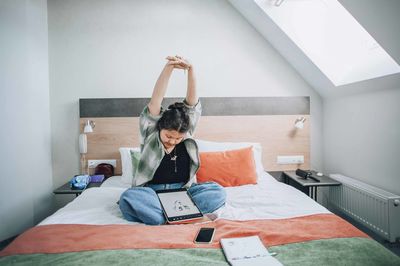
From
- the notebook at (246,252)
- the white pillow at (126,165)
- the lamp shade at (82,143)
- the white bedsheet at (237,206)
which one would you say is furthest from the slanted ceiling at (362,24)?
the lamp shade at (82,143)

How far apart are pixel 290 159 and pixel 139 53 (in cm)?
188

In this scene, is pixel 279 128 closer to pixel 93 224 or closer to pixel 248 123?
pixel 248 123

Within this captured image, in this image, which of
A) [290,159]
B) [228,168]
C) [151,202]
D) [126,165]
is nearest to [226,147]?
[228,168]

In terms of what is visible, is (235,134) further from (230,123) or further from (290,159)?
(290,159)

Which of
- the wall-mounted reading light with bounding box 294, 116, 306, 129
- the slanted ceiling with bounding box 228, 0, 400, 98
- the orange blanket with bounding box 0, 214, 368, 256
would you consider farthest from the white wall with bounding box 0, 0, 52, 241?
the wall-mounted reading light with bounding box 294, 116, 306, 129

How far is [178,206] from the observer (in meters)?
1.52

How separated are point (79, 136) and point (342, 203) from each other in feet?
8.25

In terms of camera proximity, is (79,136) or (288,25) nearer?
(288,25)

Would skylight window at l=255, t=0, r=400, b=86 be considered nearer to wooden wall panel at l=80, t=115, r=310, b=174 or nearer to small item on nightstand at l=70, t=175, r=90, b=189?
wooden wall panel at l=80, t=115, r=310, b=174

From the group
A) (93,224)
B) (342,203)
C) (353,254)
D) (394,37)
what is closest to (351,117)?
(342,203)

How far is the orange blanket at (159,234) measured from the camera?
3.70 feet

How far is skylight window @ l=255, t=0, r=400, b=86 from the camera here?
2240 mm

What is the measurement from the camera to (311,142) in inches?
113

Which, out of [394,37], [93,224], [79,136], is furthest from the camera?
[79,136]
